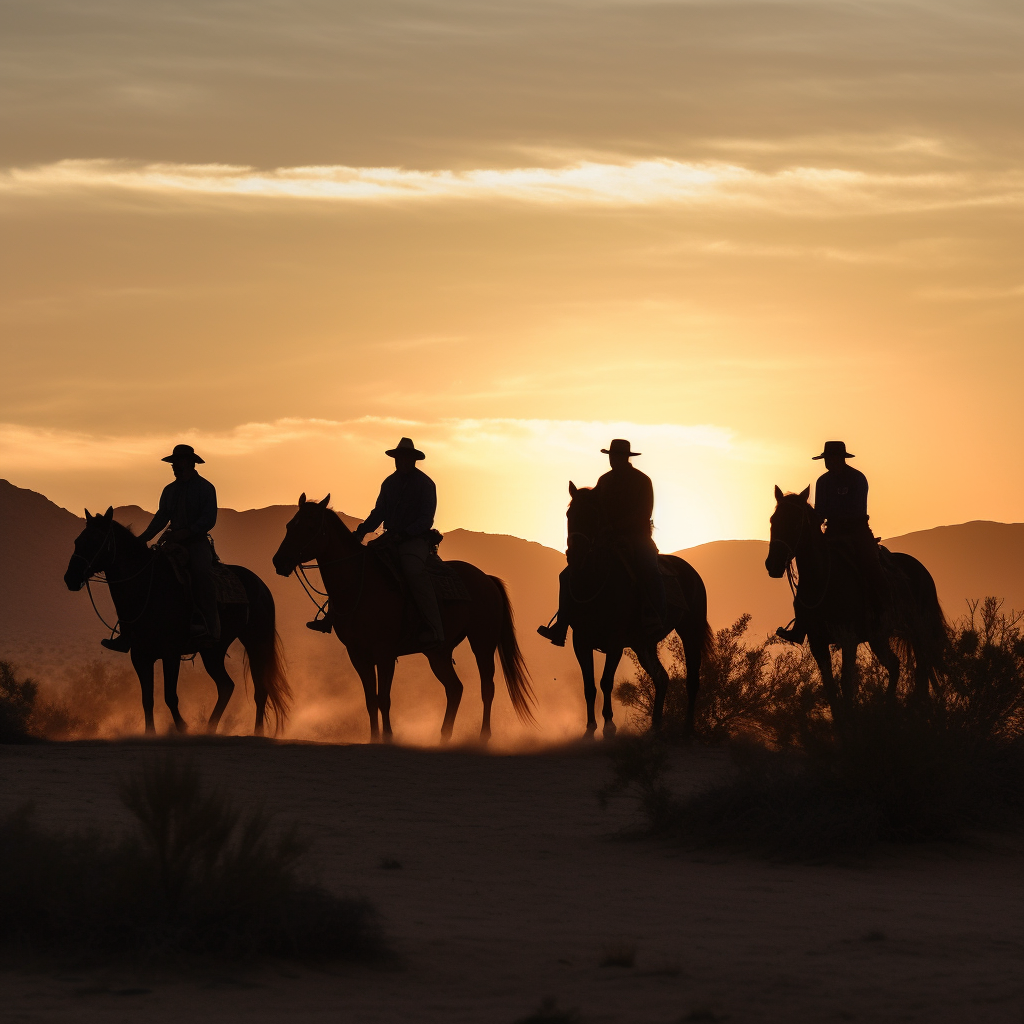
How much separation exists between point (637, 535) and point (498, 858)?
712 centimetres

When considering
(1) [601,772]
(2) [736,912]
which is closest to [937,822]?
(2) [736,912]

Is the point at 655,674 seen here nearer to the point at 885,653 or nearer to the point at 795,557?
the point at 795,557

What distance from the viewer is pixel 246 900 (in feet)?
23.0

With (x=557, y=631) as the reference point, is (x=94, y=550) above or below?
above

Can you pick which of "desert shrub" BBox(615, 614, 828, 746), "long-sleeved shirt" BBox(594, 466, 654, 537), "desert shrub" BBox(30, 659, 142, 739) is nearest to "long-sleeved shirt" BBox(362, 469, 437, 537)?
"long-sleeved shirt" BBox(594, 466, 654, 537)

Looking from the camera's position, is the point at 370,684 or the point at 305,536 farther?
the point at 370,684

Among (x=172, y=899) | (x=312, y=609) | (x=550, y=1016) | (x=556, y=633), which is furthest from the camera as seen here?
(x=312, y=609)

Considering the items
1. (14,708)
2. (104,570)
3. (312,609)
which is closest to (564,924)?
(104,570)

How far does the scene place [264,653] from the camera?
18.5 m

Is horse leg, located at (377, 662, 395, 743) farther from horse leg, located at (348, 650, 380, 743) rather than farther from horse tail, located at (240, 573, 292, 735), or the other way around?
horse tail, located at (240, 573, 292, 735)

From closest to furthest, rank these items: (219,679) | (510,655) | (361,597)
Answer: (361,597)
(219,679)
(510,655)

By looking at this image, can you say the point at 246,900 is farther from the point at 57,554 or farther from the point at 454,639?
the point at 57,554

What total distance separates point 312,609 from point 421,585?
90.2 m

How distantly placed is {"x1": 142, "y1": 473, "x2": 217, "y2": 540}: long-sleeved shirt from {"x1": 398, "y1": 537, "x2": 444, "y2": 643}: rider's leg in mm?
2232
